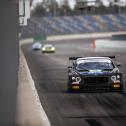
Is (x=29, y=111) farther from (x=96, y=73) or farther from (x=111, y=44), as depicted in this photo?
(x=111, y=44)

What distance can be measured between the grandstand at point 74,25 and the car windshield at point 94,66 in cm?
13426

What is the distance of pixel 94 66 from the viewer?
22031 millimetres

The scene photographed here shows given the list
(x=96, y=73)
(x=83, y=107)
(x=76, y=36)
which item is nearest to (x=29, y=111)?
(x=83, y=107)

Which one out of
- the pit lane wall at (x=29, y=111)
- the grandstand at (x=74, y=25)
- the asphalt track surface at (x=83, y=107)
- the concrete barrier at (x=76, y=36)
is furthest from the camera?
the grandstand at (x=74, y=25)

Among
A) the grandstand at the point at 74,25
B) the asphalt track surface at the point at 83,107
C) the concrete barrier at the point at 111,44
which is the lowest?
the grandstand at the point at 74,25

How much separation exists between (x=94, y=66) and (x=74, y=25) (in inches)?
5389

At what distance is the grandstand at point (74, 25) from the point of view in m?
158

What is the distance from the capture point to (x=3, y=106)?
1270 centimetres

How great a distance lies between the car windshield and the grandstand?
440 ft

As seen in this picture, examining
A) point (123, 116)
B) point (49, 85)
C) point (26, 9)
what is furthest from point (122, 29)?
point (123, 116)

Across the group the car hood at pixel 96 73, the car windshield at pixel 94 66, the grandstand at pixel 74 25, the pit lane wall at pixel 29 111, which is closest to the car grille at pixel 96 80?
the car hood at pixel 96 73

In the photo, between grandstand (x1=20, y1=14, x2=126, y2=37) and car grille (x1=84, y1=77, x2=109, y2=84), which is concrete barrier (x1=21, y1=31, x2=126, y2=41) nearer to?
grandstand (x1=20, y1=14, x2=126, y2=37)

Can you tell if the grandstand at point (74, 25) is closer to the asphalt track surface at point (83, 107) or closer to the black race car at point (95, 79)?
the asphalt track surface at point (83, 107)

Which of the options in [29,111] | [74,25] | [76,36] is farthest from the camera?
[74,25]
